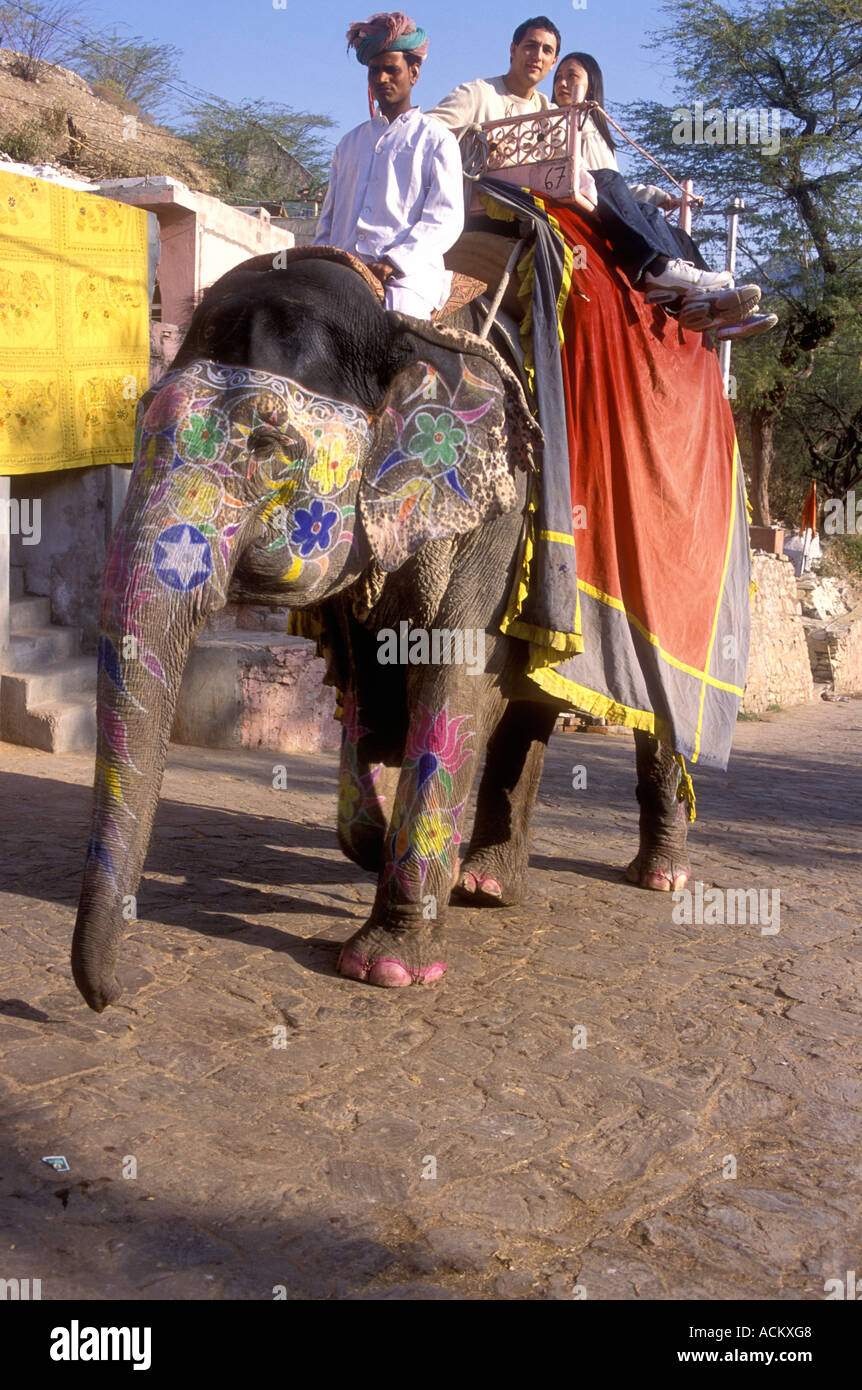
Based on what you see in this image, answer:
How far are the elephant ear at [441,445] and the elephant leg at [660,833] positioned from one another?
74.2 inches

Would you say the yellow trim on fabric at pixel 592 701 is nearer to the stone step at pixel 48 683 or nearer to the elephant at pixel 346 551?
the elephant at pixel 346 551

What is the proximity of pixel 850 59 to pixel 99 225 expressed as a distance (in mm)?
16541

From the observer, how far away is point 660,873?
5266mm

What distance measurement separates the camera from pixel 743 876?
5.63m

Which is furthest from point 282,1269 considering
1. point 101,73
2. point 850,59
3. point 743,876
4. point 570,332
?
point 101,73

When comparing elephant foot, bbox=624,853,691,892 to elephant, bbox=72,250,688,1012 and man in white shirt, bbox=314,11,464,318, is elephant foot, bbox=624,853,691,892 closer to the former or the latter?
elephant, bbox=72,250,688,1012

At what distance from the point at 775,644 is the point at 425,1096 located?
1048 centimetres

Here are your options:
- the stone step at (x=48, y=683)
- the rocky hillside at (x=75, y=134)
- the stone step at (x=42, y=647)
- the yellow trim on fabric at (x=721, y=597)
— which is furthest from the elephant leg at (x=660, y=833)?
the rocky hillside at (x=75, y=134)

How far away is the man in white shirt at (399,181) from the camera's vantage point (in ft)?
12.2

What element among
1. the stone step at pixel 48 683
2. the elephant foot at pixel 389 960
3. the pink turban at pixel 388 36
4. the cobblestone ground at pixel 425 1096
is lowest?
the cobblestone ground at pixel 425 1096

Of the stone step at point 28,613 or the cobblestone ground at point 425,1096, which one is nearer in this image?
the cobblestone ground at point 425,1096
